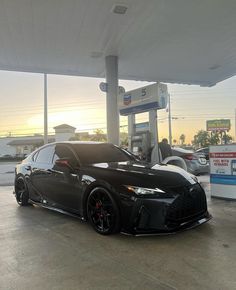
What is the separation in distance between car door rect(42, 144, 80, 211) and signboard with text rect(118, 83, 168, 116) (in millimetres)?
3936

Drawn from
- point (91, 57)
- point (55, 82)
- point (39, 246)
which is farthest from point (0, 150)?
point (39, 246)

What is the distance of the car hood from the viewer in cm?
429

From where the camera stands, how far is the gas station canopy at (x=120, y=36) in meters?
7.38

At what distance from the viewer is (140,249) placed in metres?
3.89

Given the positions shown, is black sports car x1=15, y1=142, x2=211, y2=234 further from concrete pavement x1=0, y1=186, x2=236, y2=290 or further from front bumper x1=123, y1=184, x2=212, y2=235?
concrete pavement x1=0, y1=186, x2=236, y2=290

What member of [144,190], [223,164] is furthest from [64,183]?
[223,164]

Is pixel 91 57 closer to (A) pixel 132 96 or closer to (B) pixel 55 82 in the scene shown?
(A) pixel 132 96

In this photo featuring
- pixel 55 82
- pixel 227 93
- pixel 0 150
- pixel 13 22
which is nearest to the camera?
pixel 13 22

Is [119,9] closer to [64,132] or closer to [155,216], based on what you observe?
[155,216]

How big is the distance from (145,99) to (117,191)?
5.52 metres

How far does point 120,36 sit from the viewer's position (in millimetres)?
9148

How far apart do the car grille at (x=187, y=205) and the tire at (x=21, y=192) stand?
369cm

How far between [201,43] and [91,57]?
3.78 metres

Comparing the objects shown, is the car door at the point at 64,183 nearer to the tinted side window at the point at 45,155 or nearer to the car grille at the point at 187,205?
the tinted side window at the point at 45,155
